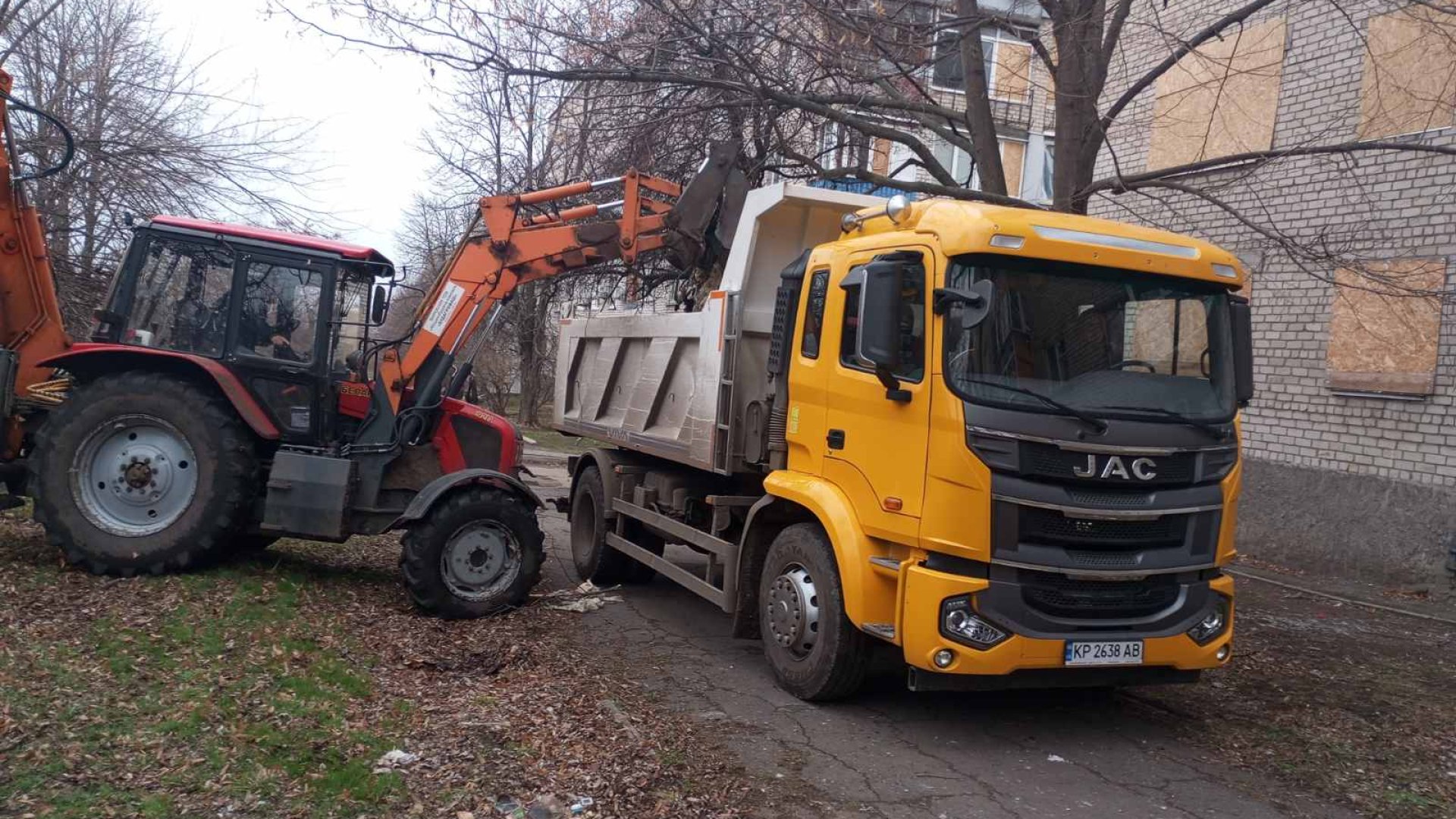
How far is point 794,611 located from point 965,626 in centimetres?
132

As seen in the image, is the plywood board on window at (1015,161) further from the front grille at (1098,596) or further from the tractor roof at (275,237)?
the front grille at (1098,596)

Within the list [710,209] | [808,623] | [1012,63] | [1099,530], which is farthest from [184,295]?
[1012,63]

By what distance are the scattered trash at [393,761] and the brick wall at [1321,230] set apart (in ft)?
28.4

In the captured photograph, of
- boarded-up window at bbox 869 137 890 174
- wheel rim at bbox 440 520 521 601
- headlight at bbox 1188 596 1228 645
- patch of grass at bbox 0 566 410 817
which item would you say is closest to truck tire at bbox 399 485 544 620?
wheel rim at bbox 440 520 521 601

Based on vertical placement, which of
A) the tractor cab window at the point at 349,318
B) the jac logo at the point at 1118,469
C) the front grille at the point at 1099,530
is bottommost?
the front grille at the point at 1099,530

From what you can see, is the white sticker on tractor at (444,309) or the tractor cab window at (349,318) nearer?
the tractor cab window at (349,318)

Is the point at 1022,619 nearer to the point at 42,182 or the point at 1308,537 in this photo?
the point at 1308,537

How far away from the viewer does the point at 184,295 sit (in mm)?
8125

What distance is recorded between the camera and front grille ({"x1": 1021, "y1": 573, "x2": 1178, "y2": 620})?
18.1ft

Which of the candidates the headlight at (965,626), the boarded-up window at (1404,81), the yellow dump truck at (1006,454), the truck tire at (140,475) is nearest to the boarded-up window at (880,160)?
the boarded-up window at (1404,81)

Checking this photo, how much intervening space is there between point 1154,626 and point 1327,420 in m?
7.74

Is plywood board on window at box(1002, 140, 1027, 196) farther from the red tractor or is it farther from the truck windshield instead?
the truck windshield

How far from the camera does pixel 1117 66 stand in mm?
14117

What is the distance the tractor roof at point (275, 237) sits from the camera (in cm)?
807
